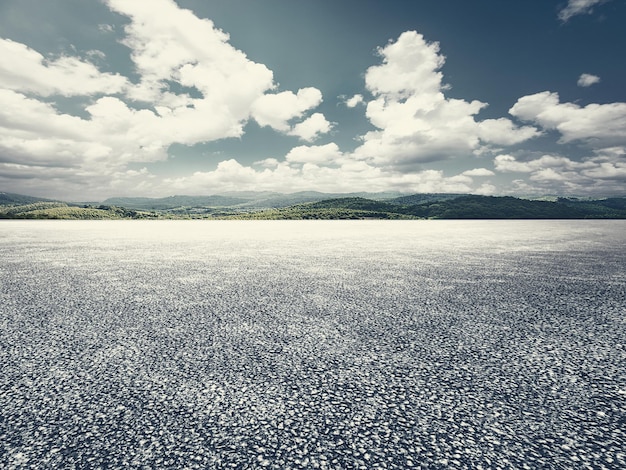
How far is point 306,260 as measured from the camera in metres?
21.9

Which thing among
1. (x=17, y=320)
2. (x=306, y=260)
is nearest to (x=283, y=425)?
(x=17, y=320)

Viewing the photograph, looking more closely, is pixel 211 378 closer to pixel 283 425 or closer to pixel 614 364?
pixel 283 425

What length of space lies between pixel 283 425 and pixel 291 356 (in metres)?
2.28

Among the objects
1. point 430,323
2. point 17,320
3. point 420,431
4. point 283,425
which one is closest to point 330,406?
point 283,425

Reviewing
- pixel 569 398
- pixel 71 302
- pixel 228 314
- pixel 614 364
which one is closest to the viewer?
pixel 569 398

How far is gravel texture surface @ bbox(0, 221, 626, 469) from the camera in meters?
4.03

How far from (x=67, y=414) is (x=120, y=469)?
165 cm

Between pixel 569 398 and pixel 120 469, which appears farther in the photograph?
pixel 569 398

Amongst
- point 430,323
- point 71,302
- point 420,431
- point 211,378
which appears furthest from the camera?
point 71,302

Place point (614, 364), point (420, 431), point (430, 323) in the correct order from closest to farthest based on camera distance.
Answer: point (420, 431) < point (614, 364) < point (430, 323)

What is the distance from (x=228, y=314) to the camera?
9.70m

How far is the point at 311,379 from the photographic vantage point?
5.80 m

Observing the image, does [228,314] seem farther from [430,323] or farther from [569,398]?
[569,398]

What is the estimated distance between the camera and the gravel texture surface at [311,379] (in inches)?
159
